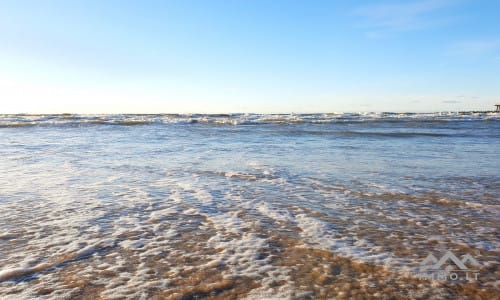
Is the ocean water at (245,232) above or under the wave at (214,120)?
under

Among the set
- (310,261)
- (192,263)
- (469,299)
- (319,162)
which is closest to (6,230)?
(192,263)

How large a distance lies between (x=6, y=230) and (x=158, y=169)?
15.1 ft

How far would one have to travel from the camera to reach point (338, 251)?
12.2ft

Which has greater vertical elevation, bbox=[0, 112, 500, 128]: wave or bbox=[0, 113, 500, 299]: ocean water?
bbox=[0, 112, 500, 128]: wave

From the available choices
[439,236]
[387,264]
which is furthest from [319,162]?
[387,264]

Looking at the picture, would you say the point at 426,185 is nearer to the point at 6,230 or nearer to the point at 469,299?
the point at 469,299

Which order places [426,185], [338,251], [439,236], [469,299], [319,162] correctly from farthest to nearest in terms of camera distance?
[319,162], [426,185], [439,236], [338,251], [469,299]

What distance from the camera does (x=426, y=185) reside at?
22.3 feet

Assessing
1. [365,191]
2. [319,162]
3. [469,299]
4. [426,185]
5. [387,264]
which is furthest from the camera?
[319,162]

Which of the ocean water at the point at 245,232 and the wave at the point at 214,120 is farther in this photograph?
the wave at the point at 214,120

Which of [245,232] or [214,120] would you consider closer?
[245,232]

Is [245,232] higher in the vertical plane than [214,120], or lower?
lower

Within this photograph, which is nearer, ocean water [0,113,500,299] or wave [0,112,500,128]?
ocean water [0,113,500,299]

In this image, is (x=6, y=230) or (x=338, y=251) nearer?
(x=338, y=251)
